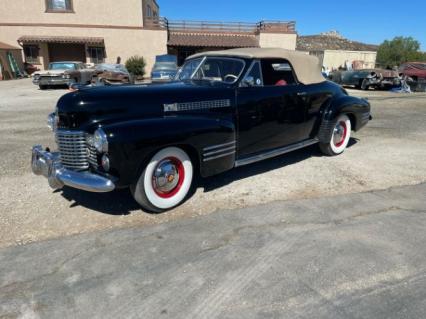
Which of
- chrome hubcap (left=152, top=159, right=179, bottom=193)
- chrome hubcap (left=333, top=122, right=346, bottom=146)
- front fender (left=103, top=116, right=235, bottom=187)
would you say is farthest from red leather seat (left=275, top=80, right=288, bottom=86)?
Result: chrome hubcap (left=152, top=159, right=179, bottom=193)

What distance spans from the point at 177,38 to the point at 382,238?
30501mm

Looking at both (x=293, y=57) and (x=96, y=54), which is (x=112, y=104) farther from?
(x=96, y=54)

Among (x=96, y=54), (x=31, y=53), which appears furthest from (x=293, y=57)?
(x=31, y=53)

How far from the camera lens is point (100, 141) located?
10.8 ft

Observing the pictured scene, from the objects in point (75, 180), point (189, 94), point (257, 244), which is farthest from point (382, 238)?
point (75, 180)

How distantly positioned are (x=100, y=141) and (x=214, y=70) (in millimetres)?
2112

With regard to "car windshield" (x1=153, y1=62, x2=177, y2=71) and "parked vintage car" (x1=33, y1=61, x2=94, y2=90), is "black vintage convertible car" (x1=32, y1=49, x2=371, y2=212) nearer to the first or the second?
"parked vintage car" (x1=33, y1=61, x2=94, y2=90)

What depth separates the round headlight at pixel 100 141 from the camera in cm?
327

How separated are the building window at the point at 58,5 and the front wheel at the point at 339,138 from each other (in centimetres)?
2822

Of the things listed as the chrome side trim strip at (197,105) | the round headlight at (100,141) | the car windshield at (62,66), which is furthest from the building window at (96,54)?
the round headlight at (100,141)

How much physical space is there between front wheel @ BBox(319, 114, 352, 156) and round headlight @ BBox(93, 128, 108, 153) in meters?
3.86

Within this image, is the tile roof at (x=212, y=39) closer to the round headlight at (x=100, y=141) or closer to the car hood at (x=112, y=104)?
the car hood at (x=112, y=104)

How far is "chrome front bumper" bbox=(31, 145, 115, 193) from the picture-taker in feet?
11.0

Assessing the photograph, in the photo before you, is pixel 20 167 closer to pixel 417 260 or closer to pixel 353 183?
pixel 353 183
